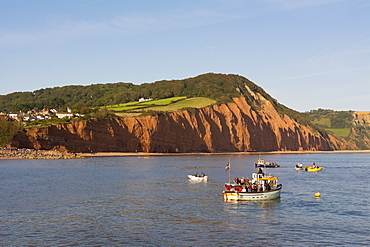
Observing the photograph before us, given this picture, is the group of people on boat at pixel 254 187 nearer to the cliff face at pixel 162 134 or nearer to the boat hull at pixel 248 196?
the boat hull at pixel 248 196

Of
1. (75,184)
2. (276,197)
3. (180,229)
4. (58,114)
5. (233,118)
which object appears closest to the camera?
(180,229)

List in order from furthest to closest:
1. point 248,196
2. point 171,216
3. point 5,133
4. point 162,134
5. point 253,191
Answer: point 162,134 → point 5,133 → point 253,191 → point 248,196 → point 171,216

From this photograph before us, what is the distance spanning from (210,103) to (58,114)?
64093 millimetres

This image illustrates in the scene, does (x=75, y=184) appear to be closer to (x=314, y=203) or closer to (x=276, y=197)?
(x=276, y=197)

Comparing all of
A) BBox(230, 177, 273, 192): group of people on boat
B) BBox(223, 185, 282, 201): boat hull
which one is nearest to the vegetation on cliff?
BBox(230, 177, 273, 192): group of people on boat

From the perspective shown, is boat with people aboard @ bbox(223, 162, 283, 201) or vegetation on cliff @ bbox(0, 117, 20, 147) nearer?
boat with people aboard @ bbox(223, 162, 283, 201)

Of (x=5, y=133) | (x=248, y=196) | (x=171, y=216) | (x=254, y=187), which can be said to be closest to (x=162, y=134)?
(x=5, y=133)

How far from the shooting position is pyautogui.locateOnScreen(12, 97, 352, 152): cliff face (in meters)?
128

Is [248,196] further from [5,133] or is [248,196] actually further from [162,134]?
[162,134]

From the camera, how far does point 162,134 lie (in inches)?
6211

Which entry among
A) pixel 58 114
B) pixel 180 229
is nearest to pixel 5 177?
pixel 180 229

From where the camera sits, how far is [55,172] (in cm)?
7531

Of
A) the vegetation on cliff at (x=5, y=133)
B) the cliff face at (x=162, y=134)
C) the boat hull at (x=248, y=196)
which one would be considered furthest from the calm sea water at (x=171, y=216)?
the cliff face at (x=162, y=134)

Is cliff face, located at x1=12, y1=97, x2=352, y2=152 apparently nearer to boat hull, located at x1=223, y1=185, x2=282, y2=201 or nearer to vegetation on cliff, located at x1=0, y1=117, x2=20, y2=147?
vegetation on cliff, located at x1=0, y1=117, x2=20, y2=147
